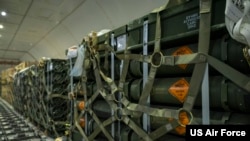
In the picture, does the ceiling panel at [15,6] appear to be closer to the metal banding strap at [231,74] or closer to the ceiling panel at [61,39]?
the ceiling panel at [61,39]

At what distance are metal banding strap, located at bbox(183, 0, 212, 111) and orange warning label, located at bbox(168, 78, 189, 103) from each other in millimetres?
119

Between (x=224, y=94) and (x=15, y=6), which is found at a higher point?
(x=15, y=6)

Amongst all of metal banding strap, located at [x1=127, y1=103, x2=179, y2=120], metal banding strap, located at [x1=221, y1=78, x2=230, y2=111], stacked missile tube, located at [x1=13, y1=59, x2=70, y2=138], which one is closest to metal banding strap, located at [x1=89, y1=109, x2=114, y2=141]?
metal banding strap, located at [x1=127, y1=103, x2=179, y2=120]

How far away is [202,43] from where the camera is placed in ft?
4.67

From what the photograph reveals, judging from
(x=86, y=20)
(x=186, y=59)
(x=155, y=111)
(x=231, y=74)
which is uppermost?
(x=86, y=20)

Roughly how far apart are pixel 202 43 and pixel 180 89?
393 mm

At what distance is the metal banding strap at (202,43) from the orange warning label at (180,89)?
119 mm

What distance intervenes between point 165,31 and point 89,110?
5.24 ft

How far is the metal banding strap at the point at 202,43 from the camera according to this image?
55.1 inches

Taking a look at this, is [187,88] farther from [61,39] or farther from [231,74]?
[61,39]

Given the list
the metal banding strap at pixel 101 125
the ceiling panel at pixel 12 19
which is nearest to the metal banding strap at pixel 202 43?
the metal banding strap at pixel 101 125

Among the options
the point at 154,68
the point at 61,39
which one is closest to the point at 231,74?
the point at 154,68

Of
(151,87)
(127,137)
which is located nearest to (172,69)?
(151,87)

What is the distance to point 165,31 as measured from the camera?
69.3 inches
